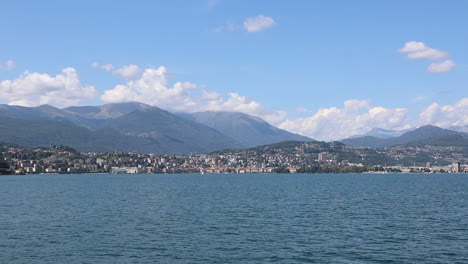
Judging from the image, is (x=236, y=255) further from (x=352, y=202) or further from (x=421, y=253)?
(x=352, y=202)

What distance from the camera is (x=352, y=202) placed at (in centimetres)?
8769

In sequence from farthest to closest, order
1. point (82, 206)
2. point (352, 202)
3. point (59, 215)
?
1. point (352, 202)
2. point (82, 206)
3. point (59, 215)

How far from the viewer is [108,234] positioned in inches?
2040

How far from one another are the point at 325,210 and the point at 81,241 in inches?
1501

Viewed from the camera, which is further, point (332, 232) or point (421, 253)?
point (332, 232)

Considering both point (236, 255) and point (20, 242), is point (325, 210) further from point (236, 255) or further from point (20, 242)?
point (20, 242)

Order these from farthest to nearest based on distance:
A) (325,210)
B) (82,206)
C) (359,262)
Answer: (82,206) < (325,210) < (359,262)

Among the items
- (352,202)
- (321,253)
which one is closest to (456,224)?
(321,253)

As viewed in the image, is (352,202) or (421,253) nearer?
(421,253)

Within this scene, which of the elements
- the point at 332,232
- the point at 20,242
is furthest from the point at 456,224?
the point at 20,242

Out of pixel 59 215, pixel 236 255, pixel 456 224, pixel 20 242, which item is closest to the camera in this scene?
pixel 236 255

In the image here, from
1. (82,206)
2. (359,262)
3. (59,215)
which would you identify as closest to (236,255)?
(359,262)

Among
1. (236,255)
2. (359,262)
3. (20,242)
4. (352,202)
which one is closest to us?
(359,262)

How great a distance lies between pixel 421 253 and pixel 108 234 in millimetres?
29466
